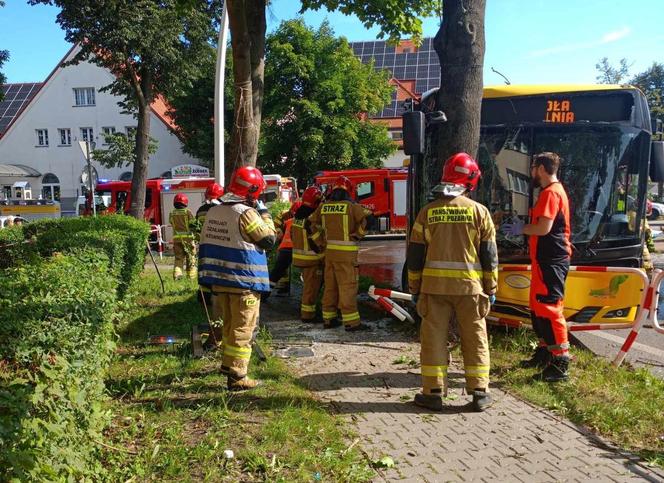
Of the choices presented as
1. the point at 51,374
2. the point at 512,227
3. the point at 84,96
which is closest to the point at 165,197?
the point at 512,227

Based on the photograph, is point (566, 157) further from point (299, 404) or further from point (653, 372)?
point (299, 404)

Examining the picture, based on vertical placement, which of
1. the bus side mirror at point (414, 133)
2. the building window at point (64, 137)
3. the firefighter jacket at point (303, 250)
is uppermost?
the building window at point (64, 137)

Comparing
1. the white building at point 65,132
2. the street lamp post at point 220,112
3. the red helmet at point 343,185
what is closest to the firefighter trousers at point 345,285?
the red helmet at point 343,185

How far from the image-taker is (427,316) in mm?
4402

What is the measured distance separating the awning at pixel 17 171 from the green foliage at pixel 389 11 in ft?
111

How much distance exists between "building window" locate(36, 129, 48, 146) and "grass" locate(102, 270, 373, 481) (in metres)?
40.1

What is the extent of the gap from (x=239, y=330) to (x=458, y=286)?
1.83 m

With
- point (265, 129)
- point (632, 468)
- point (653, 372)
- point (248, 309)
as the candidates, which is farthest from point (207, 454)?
point (265, 129)

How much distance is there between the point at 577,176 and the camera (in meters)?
6.44

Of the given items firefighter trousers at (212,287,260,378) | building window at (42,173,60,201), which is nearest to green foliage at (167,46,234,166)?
building window at (42,173,60,201)

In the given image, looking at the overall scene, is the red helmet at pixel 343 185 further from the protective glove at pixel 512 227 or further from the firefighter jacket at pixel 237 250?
the firefighter jacket at pixel 237 250

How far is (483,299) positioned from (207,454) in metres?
2.29

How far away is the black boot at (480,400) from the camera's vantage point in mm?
4312

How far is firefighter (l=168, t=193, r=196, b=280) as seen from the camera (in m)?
10.9
